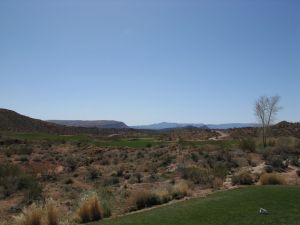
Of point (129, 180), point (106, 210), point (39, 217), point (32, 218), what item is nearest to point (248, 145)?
point (129, 180)

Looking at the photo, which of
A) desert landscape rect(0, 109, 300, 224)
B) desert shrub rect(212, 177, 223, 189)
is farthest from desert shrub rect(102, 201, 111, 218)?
desert shrub rect(212, 177, 223, 189)

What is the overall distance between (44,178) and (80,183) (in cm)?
341

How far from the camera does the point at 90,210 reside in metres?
15.5

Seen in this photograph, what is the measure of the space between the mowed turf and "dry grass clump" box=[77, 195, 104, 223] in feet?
6.43

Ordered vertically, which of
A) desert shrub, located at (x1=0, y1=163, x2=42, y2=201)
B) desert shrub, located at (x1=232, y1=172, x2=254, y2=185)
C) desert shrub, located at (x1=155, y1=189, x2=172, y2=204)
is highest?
desert shrub, located at (x1=232, y1=172, x2=254, y2=185)

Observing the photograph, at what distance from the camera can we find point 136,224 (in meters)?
11.9

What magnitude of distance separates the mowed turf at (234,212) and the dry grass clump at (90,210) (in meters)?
1.96

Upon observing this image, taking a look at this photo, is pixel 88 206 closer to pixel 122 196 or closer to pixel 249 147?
pixel 122 196

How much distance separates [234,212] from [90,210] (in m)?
5.78

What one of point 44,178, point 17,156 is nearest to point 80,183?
point 44,178

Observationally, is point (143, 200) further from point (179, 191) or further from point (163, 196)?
point (179, 191)

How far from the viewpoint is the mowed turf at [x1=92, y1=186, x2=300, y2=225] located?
37.3ft

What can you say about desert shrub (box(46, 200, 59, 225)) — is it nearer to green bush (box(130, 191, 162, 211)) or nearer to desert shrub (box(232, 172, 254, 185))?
green bush (box(130, 191, 162, 211))

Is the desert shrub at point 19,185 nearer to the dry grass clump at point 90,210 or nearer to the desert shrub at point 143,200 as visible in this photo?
the desert shrub at point 143,200
